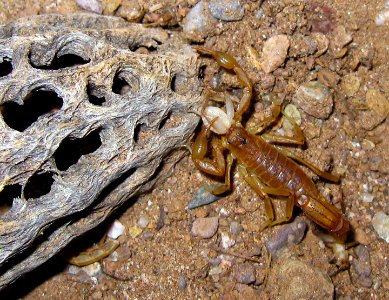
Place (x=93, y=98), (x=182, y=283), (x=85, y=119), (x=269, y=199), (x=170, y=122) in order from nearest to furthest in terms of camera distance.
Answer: (x=85, y=119)
(x=93, y=98)
(x=170, y=122)
(x=182, y=283)
(x=269, y=199)

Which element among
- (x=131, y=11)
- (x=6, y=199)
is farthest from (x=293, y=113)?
(x=6, y=199)

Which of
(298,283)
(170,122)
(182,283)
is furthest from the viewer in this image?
(182,283)

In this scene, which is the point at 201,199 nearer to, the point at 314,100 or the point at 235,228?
the point at 235,228

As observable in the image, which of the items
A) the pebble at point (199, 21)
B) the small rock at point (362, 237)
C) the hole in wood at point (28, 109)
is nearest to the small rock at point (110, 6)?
the pebble at point (199, 21)

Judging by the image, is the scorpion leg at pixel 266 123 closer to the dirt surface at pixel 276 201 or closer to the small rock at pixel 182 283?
the dirt surface at pixel 276 201

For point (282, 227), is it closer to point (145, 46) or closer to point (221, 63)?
point (221, 63)

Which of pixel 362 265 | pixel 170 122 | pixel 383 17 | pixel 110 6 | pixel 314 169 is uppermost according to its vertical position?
pixel 110 6

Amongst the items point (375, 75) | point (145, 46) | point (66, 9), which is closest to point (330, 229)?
point (375, 75)
